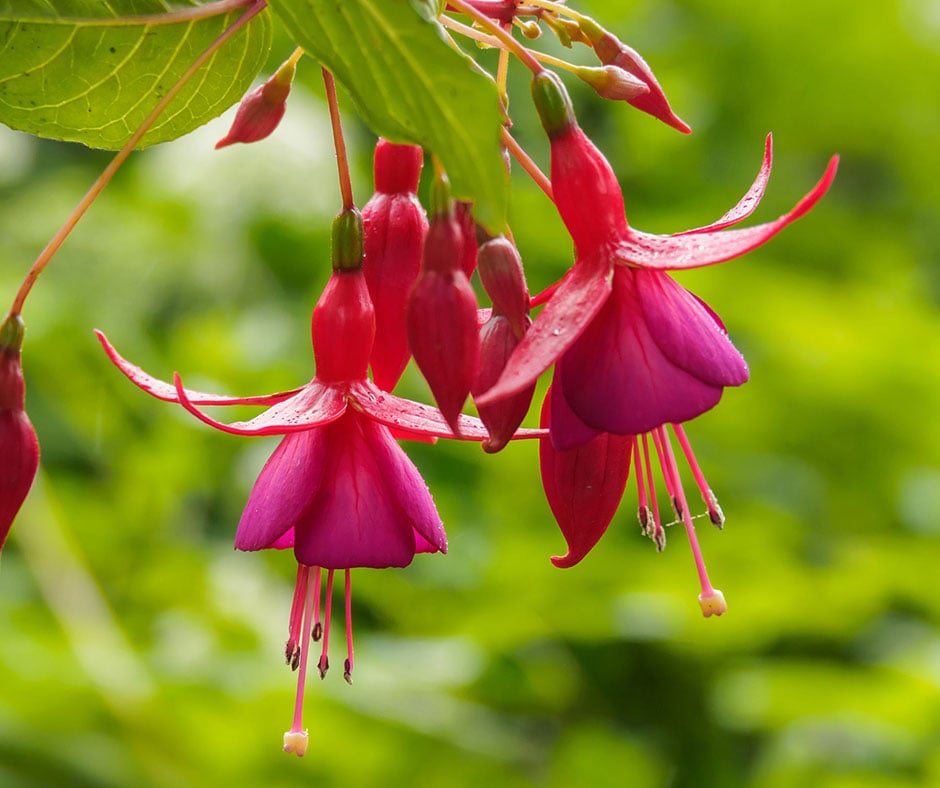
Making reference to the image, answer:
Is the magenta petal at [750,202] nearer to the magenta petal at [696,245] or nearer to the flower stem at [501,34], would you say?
the magenta petal at [696,245]

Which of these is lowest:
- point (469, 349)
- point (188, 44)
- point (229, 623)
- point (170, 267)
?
point (469, 349)

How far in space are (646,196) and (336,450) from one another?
5.97 feet

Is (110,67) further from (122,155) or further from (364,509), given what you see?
(364,509)

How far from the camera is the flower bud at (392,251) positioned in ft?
2.48

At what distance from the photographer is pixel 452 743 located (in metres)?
1.65

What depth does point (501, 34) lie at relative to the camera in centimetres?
63

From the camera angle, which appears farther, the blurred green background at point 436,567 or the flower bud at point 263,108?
the blurred green background at point 436,567

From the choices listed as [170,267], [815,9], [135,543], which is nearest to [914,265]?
[815,9]

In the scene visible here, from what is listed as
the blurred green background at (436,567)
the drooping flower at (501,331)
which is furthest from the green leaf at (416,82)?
the blurred green background at (436,567)

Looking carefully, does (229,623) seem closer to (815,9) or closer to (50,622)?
(50,622)

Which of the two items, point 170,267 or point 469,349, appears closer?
point 469,349

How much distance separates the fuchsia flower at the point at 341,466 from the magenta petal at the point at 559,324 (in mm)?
72

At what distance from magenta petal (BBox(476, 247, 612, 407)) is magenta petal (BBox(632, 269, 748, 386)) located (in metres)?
0.02

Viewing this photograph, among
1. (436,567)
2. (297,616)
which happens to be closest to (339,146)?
(297,616)
